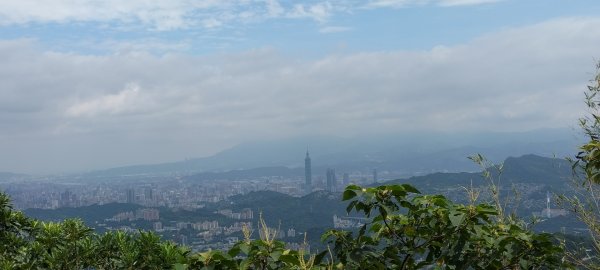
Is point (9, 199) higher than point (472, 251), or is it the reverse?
point (9, 199)

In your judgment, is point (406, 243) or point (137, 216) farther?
point (137, 216)

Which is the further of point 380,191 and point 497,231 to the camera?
point 497,231

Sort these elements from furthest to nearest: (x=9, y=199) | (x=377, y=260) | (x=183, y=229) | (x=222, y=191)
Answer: (x=222, y=191) < (x=183, y=229) < (x=9, y=199) < (x=377, y=260)

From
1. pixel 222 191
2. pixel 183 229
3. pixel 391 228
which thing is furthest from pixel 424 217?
pixel 222 191

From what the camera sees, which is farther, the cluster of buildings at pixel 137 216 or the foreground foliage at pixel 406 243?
the cluster of buildings at pixel 137 216

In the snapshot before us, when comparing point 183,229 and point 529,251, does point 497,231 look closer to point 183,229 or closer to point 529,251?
point 529,251

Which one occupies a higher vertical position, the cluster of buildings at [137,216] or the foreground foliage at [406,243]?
the foreground foliage at [406,243]

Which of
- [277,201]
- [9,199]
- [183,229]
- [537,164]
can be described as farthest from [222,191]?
[9,199]

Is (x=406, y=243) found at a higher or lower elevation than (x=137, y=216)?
higher

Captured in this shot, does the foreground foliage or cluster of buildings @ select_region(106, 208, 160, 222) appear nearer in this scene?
the foreground foliage

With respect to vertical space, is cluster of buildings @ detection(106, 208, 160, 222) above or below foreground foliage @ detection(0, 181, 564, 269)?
below

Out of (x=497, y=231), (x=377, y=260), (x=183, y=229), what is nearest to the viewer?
(x=377, y=260)
